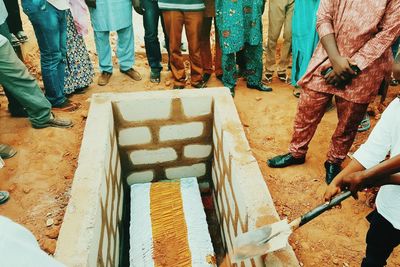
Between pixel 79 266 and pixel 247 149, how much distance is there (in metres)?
1.31

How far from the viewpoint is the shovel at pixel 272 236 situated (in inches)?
70.5

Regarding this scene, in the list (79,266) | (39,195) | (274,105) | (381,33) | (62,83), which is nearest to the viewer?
(79,266)

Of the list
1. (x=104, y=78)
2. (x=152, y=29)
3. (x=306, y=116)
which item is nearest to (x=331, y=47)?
(x=306, y=116)

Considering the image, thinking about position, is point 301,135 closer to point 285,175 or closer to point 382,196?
point 285,175

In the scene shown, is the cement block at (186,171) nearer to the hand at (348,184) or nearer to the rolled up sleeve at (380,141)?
the hand at (348,184)

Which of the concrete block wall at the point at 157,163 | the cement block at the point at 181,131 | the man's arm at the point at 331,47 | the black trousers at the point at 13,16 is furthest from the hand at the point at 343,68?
the black trousers at the point at 13,16

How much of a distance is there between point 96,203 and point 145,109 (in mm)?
1086

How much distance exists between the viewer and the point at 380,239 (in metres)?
1.95

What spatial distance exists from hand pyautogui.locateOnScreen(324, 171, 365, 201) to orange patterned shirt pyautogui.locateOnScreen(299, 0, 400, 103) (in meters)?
1.12

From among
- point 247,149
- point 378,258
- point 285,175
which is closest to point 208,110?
point 247,149

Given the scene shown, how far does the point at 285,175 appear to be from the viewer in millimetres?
3273

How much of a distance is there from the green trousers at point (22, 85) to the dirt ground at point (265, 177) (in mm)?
179

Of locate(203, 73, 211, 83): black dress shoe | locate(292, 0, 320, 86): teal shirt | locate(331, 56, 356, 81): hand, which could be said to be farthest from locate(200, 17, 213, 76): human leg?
locate(331, 56, 356, 81): hand

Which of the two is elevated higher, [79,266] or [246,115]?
[79,266]
